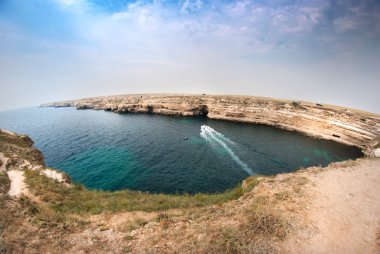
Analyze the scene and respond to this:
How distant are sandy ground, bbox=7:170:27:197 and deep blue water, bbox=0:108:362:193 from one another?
1197cm

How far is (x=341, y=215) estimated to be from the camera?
485 inches

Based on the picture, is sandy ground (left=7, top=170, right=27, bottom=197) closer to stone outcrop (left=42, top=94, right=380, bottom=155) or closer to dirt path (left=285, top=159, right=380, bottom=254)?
dirt path (left=285, top=159, right=380, bottom=254)

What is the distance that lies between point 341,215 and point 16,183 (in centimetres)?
2733

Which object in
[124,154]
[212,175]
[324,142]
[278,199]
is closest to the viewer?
[278,199]

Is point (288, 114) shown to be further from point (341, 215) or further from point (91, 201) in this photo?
point (91, 201)

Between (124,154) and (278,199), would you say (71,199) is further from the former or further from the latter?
(124,154)

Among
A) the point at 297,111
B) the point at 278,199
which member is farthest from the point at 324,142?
the point at 278,199

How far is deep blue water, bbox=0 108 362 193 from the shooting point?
108 ft

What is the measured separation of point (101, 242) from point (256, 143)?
5025cm

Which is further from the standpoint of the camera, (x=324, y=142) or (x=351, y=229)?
(x=324, y=142)

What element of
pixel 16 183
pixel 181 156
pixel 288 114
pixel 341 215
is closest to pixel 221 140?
pixel 181 156

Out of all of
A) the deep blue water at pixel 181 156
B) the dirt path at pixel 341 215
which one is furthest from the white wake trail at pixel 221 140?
the dirt path at pixel 341 215

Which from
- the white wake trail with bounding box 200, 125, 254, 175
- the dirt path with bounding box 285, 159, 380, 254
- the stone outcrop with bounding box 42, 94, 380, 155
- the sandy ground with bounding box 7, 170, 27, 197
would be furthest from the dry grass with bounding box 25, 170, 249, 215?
the stone outcrop with bounding box 42, 94, 380, 155

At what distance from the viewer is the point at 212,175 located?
3462 centimetres
